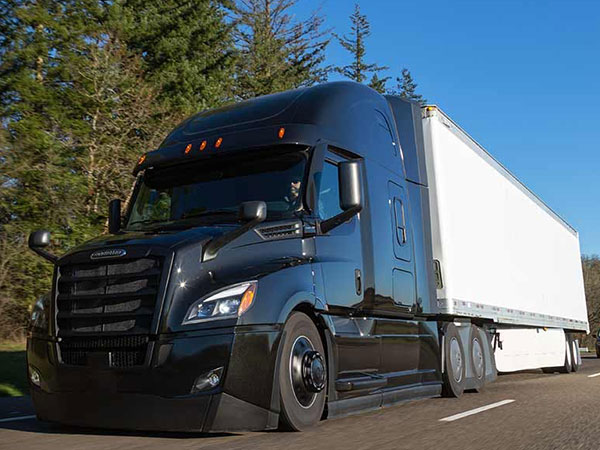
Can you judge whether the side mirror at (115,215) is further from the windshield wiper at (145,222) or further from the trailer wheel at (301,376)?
the trailer wheel at (301,376)

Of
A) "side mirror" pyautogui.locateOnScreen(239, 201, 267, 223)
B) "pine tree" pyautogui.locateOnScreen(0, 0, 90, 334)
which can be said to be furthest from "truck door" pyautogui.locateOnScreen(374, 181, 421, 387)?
"pine tree" pyautogui.locateOnScreen(0, 0, 90, 334)

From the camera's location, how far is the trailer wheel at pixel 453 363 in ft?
33.4

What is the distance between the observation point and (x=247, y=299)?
5.86 metres

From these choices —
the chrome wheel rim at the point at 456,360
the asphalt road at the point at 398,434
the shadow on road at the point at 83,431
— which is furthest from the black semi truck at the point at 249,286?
the chrome wheel rim at the point at 456,360

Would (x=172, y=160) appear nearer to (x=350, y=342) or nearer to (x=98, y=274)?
(x=98, y=274)

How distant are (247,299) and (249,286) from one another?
11 centimetres

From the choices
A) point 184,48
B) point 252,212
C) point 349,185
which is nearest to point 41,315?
point 252,212

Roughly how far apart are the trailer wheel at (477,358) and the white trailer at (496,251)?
32 centimetres

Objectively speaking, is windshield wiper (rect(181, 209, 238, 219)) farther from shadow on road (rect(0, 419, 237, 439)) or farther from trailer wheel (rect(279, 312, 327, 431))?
shadow on road (rect(0, 419, 237, 439))

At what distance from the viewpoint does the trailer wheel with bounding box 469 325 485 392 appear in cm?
1153

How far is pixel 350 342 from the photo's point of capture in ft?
23.7

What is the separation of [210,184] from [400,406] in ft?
11.7

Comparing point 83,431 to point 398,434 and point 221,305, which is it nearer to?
point 221,305

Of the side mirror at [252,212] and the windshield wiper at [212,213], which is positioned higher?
the windshield wiper at [212,213]
